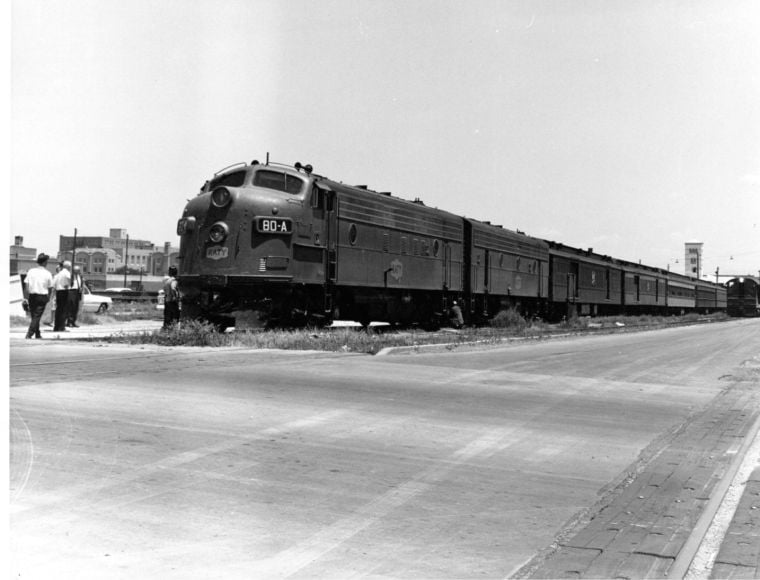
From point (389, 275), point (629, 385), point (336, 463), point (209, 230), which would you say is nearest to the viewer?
point (336, 463)

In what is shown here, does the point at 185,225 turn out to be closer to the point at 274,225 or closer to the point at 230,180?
the point at 230,180

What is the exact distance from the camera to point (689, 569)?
390 centimetres

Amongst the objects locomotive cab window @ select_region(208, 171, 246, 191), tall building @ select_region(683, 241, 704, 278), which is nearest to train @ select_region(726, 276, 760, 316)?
tall building @ select_region(683, 241, 704, 278)

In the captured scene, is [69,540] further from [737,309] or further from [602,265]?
[737,309]

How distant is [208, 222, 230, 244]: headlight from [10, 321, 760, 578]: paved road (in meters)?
5.46

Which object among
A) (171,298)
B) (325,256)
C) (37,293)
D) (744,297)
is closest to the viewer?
(37,293)

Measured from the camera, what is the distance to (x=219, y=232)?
53.5 feet

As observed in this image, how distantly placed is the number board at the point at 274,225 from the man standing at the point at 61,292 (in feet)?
17.6

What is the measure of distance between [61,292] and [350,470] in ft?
49.1

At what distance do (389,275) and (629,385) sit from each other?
1088 centimetres

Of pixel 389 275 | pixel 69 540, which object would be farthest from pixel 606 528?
pixel 389 275

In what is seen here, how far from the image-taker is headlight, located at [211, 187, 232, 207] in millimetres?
16453

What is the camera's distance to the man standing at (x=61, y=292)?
18.5 metres

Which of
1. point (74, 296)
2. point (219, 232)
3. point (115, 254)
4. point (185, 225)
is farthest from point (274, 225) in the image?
point (115, 254)
